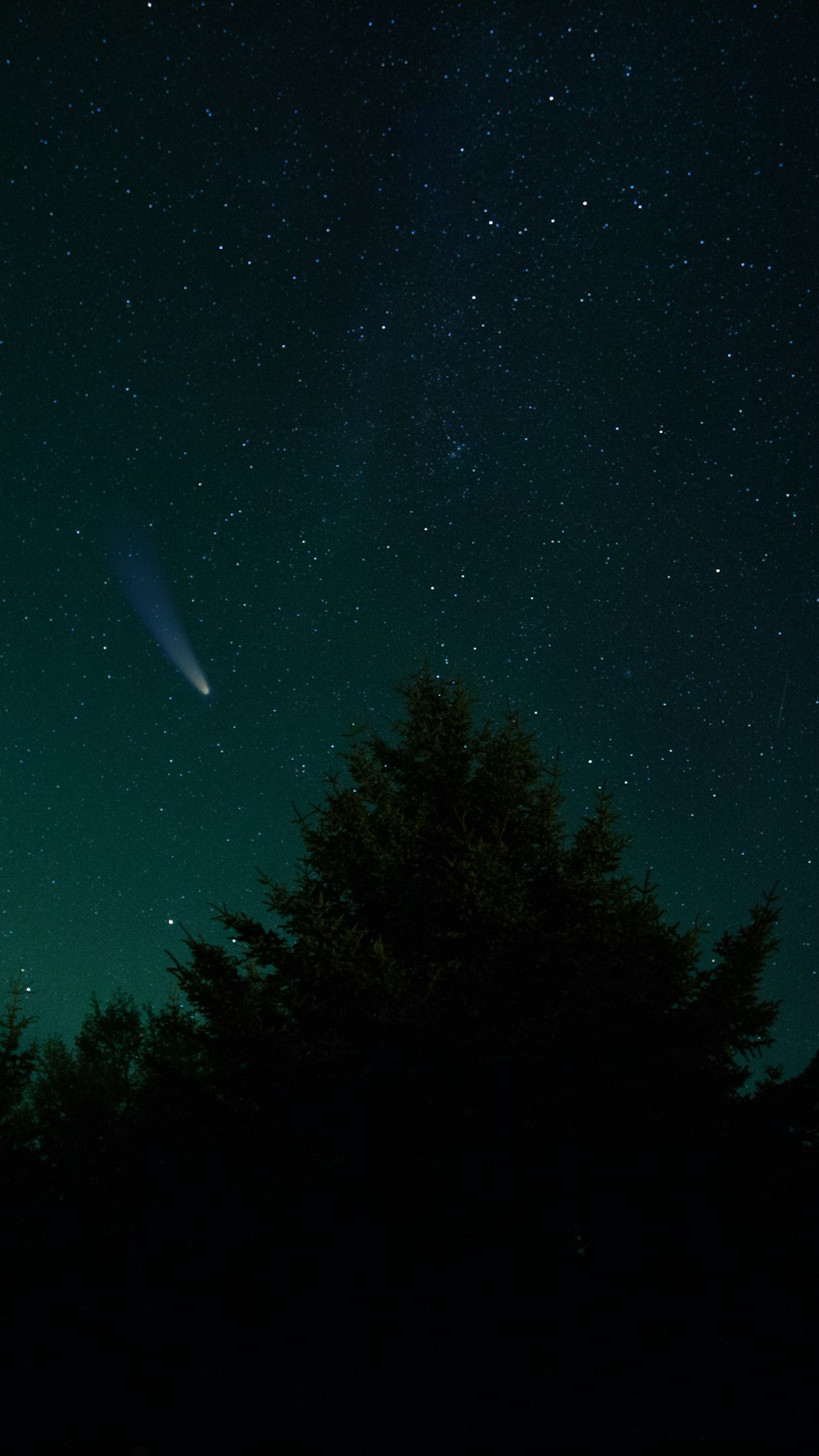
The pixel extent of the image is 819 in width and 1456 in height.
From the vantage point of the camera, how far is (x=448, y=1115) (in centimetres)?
607

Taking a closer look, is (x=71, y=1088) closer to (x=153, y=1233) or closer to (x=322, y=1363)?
(x=153, y=1233)

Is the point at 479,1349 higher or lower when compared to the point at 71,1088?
lower

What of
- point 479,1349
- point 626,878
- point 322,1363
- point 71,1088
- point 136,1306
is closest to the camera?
point 479,1349

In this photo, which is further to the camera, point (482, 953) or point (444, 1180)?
point (482, 953)

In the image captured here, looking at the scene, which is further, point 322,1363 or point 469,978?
point 469,978

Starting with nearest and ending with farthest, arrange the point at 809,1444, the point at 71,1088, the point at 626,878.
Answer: the point at 809,1444 → the point at 626,878 → the point at 71,1088

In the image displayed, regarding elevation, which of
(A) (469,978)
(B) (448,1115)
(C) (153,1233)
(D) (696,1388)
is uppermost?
(A) (469,978)

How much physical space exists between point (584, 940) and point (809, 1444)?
226 inches

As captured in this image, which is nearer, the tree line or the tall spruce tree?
the tree line

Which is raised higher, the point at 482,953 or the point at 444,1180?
the point at 482,953

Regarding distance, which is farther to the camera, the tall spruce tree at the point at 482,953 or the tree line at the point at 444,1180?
the tall spruce tree at the point at 482,953

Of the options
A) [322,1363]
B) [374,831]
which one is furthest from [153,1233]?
[374,831]

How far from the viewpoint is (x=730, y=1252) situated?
350 cm

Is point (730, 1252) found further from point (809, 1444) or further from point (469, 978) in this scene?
point (469, 978)
